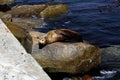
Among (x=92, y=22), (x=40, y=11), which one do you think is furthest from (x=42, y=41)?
(x=40, y=11)

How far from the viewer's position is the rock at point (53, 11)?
1772 cm

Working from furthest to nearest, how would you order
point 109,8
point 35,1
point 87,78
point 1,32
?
point 35,1 < point 109,8 < point 87,78 < point 1,32

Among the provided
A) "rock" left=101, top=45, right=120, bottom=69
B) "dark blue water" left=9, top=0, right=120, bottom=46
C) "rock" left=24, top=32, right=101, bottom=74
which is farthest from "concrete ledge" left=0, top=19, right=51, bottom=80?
"dark blue water" left=9, top=0, right=120, bottom=46

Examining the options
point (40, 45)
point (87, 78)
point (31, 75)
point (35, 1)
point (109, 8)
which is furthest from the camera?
point (35, 1)

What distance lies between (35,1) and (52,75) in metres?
12.1

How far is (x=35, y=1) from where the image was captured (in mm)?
20938

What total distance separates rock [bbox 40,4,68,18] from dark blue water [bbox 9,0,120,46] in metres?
0.45

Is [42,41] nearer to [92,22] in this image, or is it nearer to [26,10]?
[92,22]

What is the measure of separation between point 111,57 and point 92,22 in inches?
210

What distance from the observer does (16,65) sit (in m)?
3.12

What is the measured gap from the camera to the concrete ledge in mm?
2934

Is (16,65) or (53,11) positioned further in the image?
(53,11)

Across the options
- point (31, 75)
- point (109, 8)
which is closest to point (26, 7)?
point (109, 8)

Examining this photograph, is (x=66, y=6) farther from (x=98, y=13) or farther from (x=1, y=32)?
(x=1, y=32)
